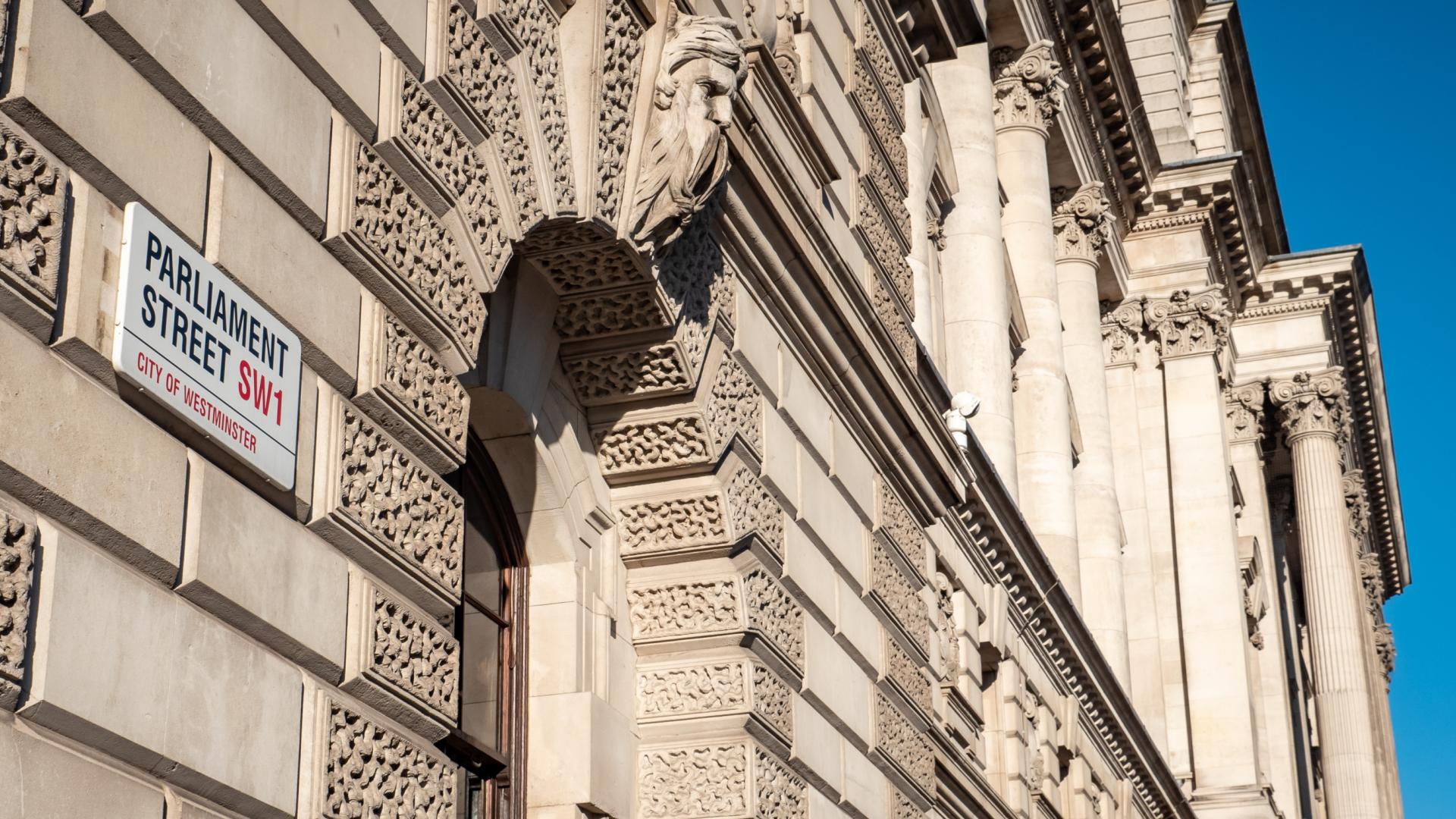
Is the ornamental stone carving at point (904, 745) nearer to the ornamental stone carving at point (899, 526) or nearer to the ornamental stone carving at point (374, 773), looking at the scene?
the ornamental stone carving at point (899, 526)

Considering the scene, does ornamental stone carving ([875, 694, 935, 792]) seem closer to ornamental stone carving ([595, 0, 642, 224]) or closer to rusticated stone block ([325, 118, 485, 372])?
ornamental stone carving ([595, 0, 642, 224])

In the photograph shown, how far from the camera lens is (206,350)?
725cm

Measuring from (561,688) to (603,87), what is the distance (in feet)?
12.0

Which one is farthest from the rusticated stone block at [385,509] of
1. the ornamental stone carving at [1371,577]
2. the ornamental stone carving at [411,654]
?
the ornamental stone carving at [1371,577]

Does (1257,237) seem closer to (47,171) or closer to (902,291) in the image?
(902,291)

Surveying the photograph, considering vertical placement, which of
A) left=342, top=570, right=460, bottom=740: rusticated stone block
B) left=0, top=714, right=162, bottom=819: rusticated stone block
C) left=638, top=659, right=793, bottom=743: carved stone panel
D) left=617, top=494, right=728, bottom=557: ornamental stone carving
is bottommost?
left=0, top=714, right=162, bottom=819: rusticated stone block

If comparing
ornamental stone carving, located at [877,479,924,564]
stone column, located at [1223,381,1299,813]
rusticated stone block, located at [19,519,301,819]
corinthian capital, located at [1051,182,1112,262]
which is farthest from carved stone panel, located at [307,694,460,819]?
stone column, located at [1223,381,1299,813]

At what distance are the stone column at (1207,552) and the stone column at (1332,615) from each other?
8.85m

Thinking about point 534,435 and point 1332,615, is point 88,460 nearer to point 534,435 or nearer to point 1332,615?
point 534,435

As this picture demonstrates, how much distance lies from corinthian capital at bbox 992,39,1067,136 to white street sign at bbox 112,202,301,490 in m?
24.6

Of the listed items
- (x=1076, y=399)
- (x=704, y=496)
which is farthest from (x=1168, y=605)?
(x=704, y=496)

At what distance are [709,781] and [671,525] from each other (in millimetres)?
1702

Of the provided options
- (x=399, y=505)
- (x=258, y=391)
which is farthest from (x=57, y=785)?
(x=399, y=505)

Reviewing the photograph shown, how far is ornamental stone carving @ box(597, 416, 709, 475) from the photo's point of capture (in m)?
12.8
